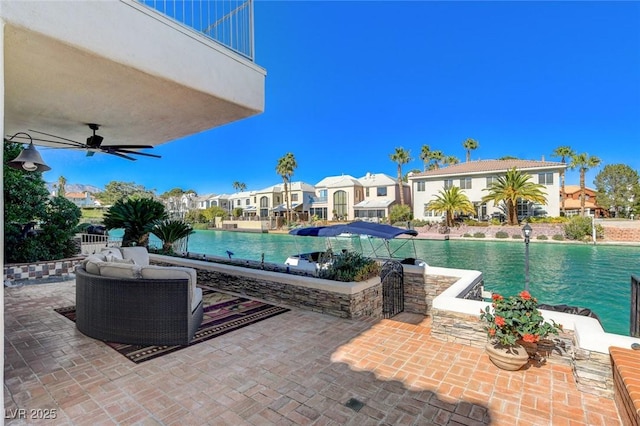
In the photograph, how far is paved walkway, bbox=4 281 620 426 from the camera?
2.39 metres

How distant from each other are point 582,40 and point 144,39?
18.2 m

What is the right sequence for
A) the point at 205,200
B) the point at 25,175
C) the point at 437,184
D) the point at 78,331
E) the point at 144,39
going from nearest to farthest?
1. the point at 144,39
2. the point at 78,331
3. the point at 25,175
4. the point at 437,184
5. the point at 205,200

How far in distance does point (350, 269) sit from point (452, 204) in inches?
1043

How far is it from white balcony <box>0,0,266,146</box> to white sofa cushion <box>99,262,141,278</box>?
2112 millimetres

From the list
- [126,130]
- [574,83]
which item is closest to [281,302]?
[126,130]

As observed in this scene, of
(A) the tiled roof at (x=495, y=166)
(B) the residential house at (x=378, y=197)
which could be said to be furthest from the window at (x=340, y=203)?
(A) the tiled roof at (x=495, y=166)

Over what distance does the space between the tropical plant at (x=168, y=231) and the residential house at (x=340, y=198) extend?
3106 centimetres

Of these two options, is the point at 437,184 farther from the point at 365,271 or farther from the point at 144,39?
the point at 144,39

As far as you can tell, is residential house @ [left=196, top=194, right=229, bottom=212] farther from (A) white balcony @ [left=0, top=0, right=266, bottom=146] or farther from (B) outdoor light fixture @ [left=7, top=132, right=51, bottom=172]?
(A) white balcony @ [left=0, top=0, right=266, bottom=146]

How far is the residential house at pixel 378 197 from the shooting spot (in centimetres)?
3731

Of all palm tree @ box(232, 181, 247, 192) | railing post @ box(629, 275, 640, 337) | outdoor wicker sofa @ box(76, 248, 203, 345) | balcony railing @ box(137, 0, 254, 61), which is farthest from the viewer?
palm tree @ box(232, 181, 247, 192)

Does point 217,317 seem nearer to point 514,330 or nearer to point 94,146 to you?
point 94,146

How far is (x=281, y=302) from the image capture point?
5438 mm

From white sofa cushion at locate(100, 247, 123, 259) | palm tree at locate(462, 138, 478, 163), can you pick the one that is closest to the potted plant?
white sofa cushion at locate(100, 247, 123, 259)
